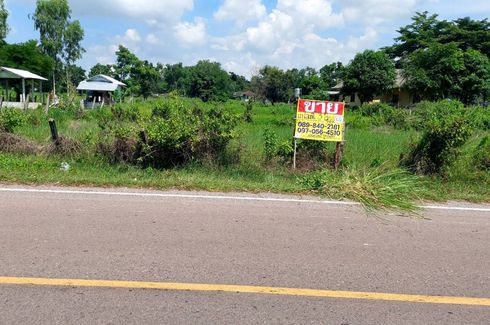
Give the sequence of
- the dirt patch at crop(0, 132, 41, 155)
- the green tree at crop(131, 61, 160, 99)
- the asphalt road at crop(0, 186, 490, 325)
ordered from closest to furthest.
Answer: the asphalt road at crop(0, 186, 490, 325), the dirt patch at crop(0, 132, 41, 155), the green tree at crop(131, 61, 160, 99)

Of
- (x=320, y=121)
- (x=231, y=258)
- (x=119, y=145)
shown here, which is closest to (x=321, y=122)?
(x=320, y=121)

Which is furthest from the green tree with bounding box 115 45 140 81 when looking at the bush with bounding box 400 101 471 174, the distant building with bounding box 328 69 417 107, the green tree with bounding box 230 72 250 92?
the bush with bounding box 400 101 471 174

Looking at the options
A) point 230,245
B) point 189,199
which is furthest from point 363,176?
point 230,245

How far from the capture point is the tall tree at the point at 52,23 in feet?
191

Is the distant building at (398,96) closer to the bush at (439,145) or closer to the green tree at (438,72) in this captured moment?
the green tree at (438,72)

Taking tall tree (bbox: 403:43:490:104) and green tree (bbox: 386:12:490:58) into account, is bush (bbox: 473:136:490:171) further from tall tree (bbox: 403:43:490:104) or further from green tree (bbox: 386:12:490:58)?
green tree (bbox: 386:12:490:58)

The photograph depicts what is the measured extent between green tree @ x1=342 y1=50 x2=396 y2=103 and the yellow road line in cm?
4412

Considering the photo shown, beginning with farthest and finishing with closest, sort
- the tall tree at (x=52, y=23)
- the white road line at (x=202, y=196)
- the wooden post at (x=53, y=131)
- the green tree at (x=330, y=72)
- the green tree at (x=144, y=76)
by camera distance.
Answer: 1. the green tree at (x=330, y=72)
2. the green tree at (x=144, y=76)
3. the tall tree at (x=52, y=23)
4. the wooden post at (x=53, y=131)
5. the white road line at (x=202, y=196)

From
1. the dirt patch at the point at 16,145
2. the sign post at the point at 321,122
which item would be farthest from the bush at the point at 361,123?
the dirt patch at the point at 16,145

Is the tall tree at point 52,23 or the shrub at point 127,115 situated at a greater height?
the tall tree at point 52,23

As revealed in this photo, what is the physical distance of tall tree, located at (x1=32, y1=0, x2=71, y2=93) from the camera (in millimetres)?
58281

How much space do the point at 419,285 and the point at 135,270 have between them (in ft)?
8.69

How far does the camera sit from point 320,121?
9.77 meters

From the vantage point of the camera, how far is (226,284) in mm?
4039
